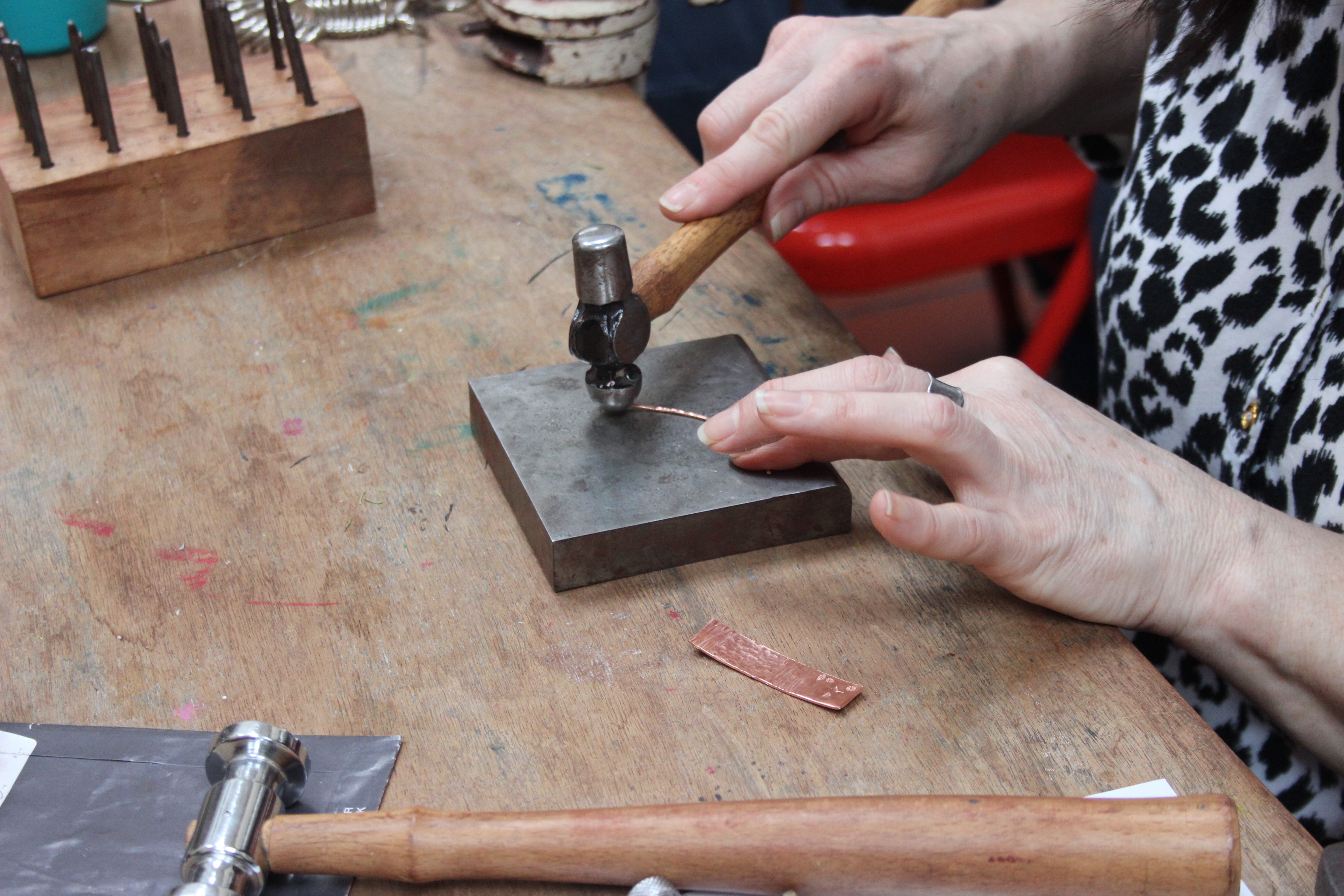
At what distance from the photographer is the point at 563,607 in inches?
33.0

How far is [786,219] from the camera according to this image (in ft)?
3.86

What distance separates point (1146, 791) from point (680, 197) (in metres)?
0.64

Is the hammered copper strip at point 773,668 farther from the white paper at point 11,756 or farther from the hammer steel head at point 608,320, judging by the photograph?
the white paper at point 11,756

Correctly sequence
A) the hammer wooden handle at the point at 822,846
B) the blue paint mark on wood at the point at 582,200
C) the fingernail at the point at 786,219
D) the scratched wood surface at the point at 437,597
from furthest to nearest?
the blue paint mark on wood at the point at 582,200 → the fingernail at the point at 786,219 → the scratched wood surface at the point at 437,597 → the hammer wooden handle at the point at 822,846

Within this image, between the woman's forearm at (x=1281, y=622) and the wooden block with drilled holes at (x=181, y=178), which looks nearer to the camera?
the woman's forearm at (x=1281, y=622)

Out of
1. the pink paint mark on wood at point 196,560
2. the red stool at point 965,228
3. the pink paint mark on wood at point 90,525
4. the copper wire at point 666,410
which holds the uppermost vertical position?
the copper wire at point 666,410

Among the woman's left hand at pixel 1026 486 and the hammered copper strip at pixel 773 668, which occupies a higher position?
the woman's left hand at pixel 1026 486

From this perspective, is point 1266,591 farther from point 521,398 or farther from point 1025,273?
point 1025,273

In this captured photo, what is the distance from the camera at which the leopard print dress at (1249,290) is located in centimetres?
Result: 94

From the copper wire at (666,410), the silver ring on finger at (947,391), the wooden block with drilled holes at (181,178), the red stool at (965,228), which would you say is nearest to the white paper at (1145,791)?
the silver ring on finger at (947,391)

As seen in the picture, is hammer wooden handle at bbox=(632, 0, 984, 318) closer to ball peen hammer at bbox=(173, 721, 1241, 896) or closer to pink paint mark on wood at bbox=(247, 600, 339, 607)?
pink paint mark on wood at bbox=(247, 600, 339, 607)

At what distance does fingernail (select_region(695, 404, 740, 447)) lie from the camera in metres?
0.86

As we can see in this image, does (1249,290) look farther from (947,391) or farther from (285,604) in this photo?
(285,604)

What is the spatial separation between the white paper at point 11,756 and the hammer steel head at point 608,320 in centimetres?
Result: 47
